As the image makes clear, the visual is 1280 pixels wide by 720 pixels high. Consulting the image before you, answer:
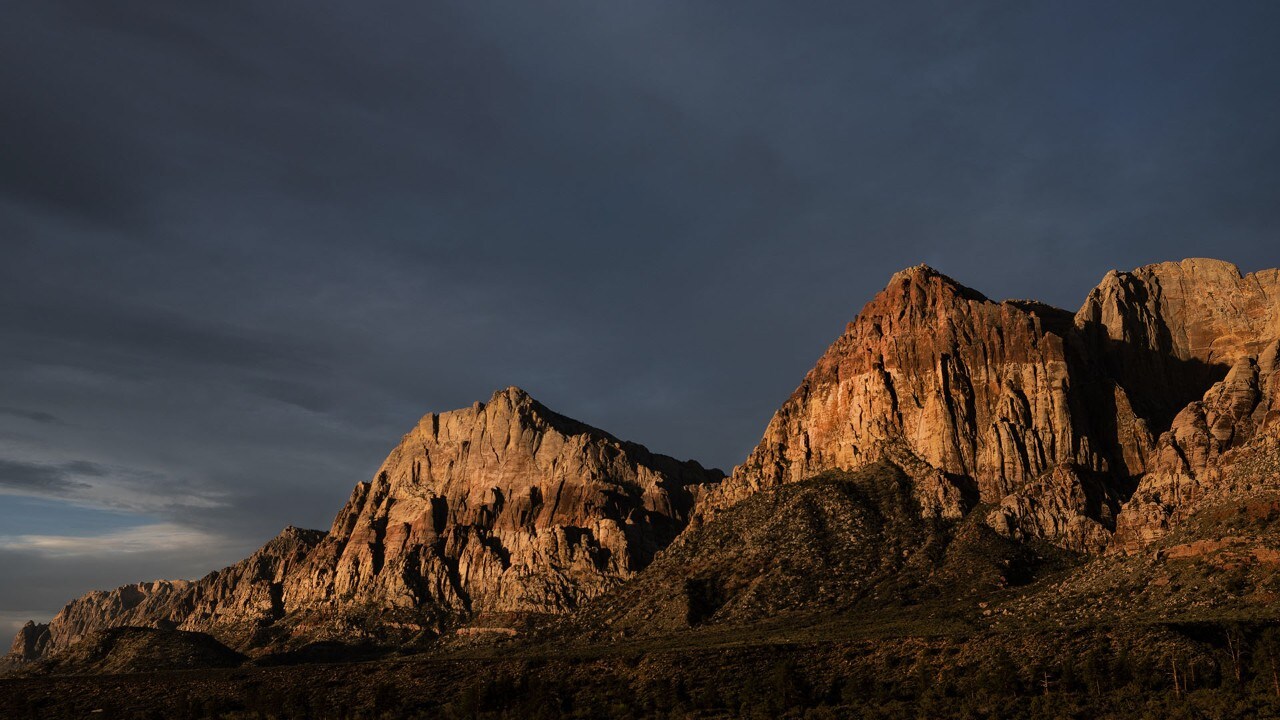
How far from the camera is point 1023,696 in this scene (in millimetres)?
102312

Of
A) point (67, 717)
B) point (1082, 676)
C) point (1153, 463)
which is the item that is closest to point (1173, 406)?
point (1153, 463)

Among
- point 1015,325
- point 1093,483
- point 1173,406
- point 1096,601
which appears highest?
point 1015,325

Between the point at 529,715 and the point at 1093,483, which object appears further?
the point at 1093,483

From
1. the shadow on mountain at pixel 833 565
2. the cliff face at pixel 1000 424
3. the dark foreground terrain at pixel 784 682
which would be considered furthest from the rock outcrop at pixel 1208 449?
the dark foreground terrain at pixel 784 682

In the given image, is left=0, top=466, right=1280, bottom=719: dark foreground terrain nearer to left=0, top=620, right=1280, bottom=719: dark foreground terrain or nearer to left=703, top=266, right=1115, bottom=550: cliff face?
left=0, top=620, right=1280, bottom=719: dark foreground terrain

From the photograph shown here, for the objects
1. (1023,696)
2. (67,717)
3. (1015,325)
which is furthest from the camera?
(1015,325)

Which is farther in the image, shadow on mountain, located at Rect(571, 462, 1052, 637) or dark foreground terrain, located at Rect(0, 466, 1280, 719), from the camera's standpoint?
shadow on mountain, located at Rect(571, 462, 1052, 637)

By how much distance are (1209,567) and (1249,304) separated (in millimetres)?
94223

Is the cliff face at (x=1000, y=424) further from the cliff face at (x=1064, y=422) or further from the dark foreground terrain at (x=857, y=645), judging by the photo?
the dark foreground terrain at (x=857, y=645)

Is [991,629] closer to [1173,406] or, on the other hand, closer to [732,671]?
[732,671]

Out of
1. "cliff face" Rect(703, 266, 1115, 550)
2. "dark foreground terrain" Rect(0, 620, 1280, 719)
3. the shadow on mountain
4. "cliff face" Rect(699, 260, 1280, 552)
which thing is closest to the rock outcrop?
"cliff face" Rect(699, 260, 1280, 552)

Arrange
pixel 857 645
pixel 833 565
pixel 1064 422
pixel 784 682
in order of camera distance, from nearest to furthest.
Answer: pixel 784 682, pixel 857 645, pixel 833 565, pixel 1064 422

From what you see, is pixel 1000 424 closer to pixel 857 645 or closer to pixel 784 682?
pixel 857 645

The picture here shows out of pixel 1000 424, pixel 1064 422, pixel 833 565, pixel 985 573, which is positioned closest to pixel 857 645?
pixel 985 573
